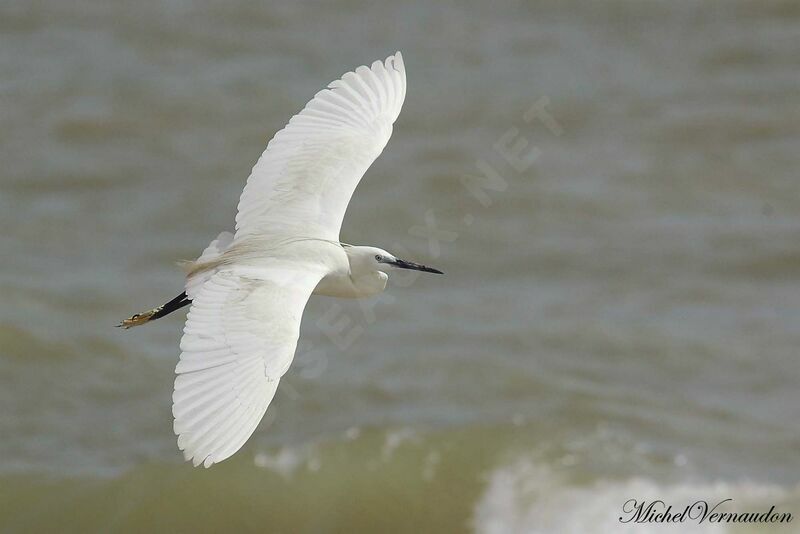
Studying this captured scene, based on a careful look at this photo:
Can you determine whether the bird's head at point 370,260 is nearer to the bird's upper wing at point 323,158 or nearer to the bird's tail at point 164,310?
the bird's upper wing at point 323,158

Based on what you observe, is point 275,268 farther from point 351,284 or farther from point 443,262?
point 443,262

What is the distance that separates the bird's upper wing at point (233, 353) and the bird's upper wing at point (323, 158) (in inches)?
25.4

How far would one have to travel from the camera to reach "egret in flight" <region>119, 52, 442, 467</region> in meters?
3.86

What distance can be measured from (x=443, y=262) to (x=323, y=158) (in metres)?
3.26

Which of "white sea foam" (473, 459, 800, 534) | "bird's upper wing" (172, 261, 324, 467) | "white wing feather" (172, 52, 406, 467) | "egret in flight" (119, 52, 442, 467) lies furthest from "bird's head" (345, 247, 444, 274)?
"white sea foam" (473, 459, 800, 534)

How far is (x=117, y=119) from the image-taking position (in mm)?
10078

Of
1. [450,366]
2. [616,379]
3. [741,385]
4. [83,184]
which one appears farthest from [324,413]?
Answer: [83,184]

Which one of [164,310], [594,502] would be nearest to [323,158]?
[164,310]

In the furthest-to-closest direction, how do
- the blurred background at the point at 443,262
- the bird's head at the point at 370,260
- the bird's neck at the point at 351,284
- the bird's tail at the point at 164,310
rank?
the blurred background at the point at 443,262 < the bird's tail at the point at 164,310 < the bird's head at the point at 370,260 < the bird's neck at the point at 351,284

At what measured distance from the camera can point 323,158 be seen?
539cm

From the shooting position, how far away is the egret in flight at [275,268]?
12.7 ft

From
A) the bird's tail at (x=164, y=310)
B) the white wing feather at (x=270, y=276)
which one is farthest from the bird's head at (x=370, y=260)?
the bird's tail at (x=164, y=310)

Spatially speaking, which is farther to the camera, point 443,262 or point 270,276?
point 443,262

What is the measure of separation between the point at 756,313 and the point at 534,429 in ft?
6.15
